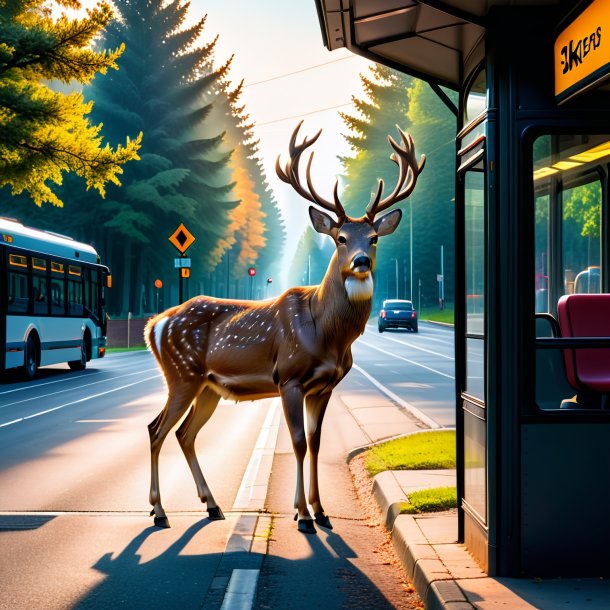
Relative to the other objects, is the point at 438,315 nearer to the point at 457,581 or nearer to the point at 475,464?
the point at 475,464

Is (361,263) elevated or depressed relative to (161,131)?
depressed

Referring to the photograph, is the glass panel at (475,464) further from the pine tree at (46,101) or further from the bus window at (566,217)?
the pine tree at (46,101)

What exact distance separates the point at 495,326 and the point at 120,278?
5164 centimetres

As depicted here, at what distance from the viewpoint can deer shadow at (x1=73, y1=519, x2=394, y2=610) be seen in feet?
17.5

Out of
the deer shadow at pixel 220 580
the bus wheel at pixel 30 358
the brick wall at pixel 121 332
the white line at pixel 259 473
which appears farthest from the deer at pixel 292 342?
the brick wall at pixel 121 332

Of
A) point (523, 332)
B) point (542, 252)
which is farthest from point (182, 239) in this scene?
point (523, 332)

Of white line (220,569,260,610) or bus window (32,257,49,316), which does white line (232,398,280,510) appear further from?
bus window (32,257,49,316)

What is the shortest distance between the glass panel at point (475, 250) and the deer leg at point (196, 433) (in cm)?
259

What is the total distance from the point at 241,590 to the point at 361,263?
98.2 inches

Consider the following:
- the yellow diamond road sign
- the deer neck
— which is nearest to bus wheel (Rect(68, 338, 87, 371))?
the yellow diamond road sign

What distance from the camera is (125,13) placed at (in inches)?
2167

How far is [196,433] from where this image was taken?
25.9 ft

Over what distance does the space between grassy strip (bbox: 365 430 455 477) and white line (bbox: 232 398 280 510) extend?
1057mm

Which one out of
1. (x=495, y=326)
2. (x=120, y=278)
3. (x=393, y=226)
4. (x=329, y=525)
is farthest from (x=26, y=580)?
(x=120, y=278)
